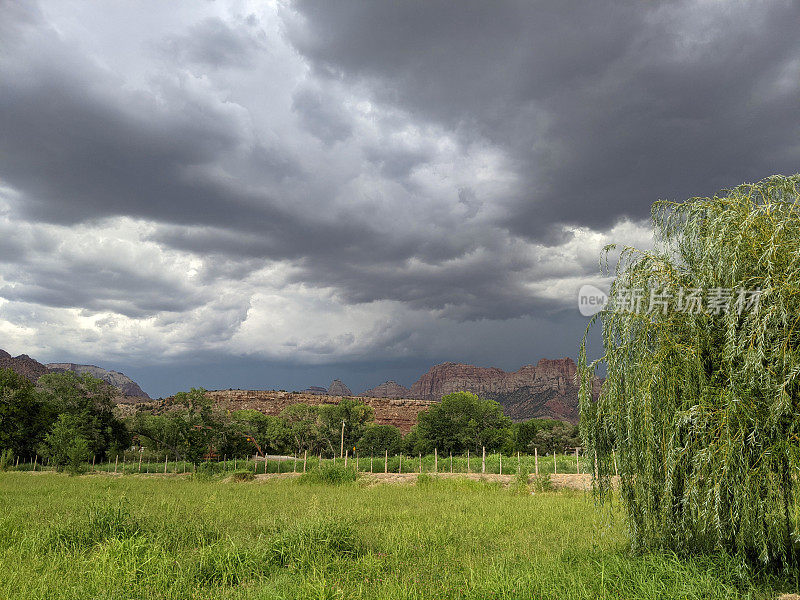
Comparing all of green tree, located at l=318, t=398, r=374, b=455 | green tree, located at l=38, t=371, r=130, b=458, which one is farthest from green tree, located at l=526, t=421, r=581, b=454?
green tree, located at l=38, t=371, r=130, b=458

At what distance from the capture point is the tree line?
3900 centimetres

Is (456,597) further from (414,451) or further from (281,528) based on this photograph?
(414,451)

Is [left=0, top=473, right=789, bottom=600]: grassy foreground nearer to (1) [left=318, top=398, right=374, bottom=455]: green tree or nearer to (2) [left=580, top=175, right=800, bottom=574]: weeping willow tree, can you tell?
(2) [left=580, top=175, right=800, bottom=574]: weeping willow tree

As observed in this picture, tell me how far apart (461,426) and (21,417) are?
4854 cm

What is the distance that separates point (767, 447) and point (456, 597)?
5305 millimetres

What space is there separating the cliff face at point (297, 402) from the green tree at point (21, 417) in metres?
61.9

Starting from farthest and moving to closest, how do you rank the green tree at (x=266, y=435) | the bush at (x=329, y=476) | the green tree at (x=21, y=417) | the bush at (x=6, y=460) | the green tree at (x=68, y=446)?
the green tree at (x=266, y=435) < the green tree at (x=21, y=417) < the bush at (x=6, y=460) < the green tree at (x=68, y=446) < the bush at (x=329, y=476)

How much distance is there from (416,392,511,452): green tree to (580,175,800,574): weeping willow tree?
57.5m

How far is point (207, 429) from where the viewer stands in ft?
127

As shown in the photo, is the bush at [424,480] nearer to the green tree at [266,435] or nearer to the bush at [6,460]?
the green tree at [266,435]

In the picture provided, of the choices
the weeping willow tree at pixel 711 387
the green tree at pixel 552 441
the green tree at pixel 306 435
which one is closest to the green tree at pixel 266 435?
the green tree at pixel 306 435

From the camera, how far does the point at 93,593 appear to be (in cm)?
788

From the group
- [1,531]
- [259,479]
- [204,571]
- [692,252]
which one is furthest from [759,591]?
[259,479]

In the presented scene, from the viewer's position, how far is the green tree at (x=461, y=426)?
65.8m
